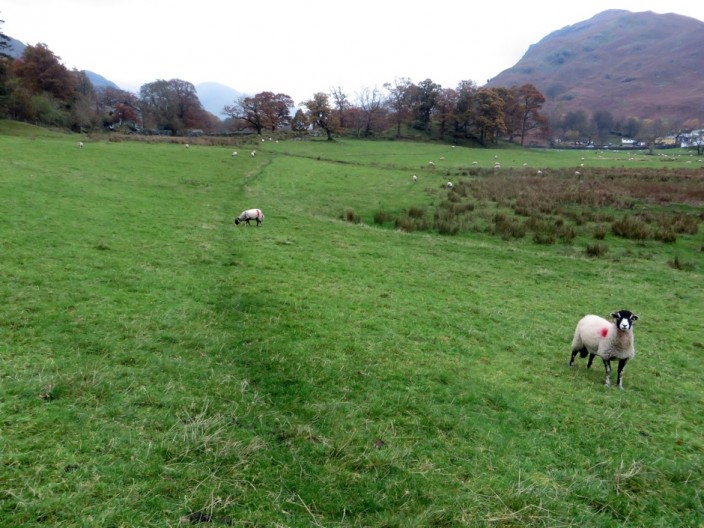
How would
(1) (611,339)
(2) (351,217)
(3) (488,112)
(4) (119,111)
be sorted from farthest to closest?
(4) (119,111) < (3) (488,112) < (2) (351,217) < (1) (611,339)

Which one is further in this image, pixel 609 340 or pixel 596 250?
pixel 596 250

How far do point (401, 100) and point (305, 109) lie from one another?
23997mm

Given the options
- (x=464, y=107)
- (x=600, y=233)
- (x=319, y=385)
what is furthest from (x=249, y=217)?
(x=464, y=107)

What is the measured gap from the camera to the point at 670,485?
4.93 meters

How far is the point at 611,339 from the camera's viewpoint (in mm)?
7449

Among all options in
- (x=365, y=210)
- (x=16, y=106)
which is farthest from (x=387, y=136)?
(x=365, y=210)

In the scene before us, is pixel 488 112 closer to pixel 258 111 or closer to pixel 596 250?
pixel 258 111

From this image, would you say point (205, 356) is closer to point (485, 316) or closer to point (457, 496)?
point (457, 496)

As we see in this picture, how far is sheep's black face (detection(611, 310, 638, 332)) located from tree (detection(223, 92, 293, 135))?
84.7 m

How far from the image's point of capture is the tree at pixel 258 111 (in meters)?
85.4

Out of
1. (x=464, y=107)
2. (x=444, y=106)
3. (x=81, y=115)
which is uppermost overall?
(x=444, y=106)

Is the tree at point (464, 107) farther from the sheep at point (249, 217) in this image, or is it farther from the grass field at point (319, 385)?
the sheep at point (249, 217)

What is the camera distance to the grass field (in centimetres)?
411

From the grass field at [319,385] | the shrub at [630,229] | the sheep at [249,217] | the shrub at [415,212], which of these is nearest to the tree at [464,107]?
the shrub at [415,212]
